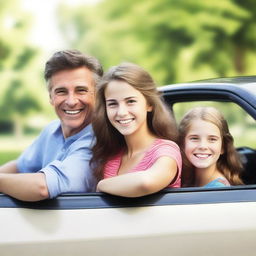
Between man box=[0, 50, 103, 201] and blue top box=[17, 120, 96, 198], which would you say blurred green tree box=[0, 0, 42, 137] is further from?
man box=[0, 50, 103, 201]

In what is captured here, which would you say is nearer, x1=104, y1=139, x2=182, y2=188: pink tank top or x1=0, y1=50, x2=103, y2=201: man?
x1=0, y1=50, x2=103, y2=201: man

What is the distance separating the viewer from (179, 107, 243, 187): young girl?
2713mm

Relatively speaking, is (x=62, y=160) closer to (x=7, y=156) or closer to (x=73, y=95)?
(x=73, y=95)

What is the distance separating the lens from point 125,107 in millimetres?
2461

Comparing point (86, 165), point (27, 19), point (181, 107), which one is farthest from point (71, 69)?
point (27, 19)

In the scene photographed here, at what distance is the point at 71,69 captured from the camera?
2740 mm

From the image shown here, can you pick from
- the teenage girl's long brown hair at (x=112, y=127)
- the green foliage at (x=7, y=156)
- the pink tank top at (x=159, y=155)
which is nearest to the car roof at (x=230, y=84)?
the teenage girl's long brown hair at (x=112, y=127)

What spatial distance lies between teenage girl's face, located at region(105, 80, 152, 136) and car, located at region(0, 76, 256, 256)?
389mm

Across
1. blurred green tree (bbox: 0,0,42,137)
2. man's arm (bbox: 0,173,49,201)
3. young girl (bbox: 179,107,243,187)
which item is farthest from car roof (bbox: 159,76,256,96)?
blurred green tree (bbox: 0,0,42,137)

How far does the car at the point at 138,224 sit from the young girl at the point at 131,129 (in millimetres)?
123

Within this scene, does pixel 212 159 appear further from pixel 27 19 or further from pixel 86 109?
pixel 27 19

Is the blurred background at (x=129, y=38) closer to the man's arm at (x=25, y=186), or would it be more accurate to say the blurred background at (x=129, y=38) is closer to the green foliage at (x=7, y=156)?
the green foliage at (x=7, y=156)

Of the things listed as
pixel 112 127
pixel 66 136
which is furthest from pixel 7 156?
pixel 112 127

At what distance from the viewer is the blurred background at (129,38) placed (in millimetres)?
13375
